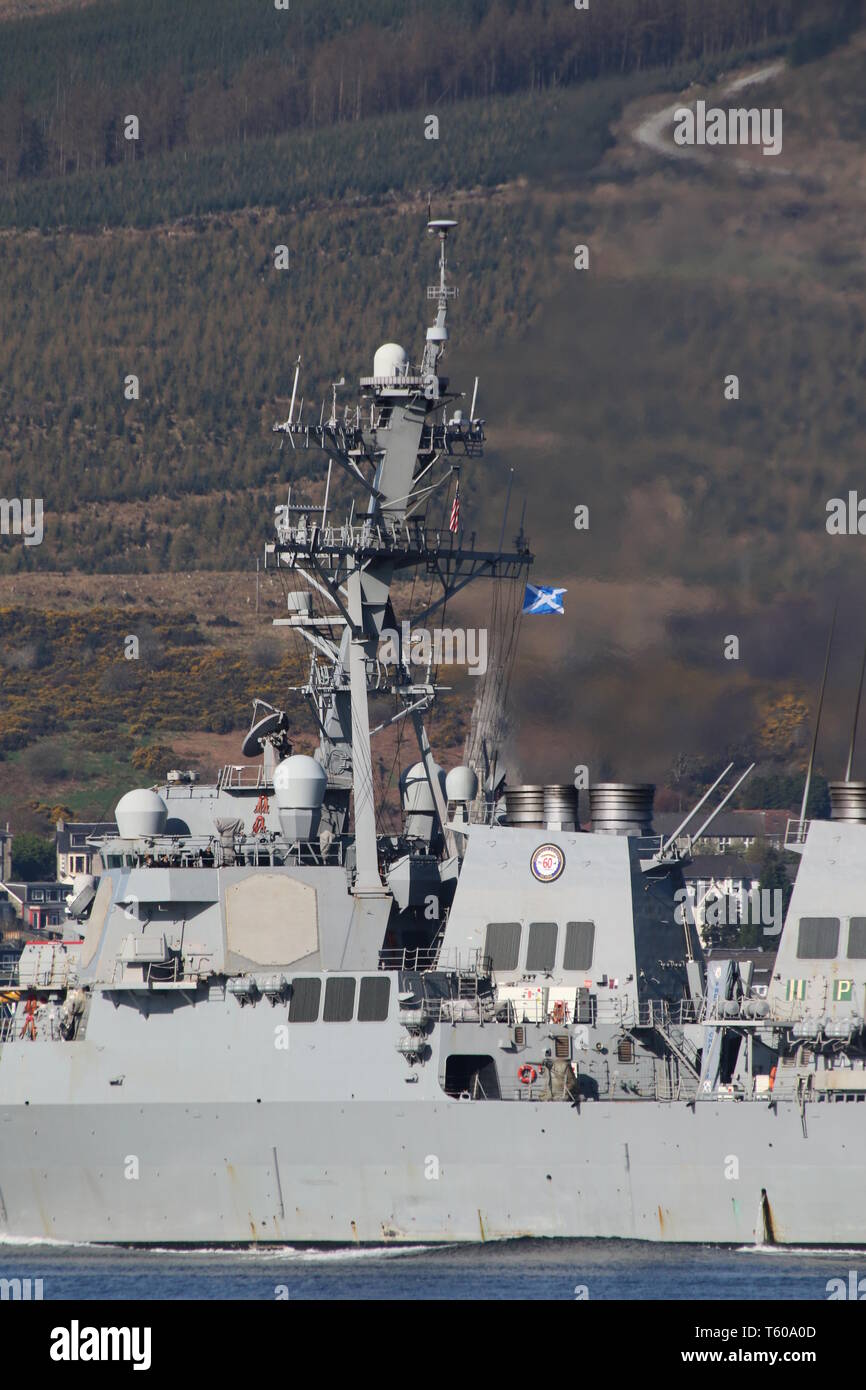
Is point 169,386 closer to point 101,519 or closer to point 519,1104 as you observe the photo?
point 101,519

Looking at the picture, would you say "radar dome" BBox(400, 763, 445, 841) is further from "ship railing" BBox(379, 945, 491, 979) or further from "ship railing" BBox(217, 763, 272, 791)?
"ship railing" BBox(217, 763, 272, 791)

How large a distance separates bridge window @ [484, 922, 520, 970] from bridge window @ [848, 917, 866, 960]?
15.8 feet

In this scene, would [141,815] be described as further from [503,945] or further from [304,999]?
[503,945]

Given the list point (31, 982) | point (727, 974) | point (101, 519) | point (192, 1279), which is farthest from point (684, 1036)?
point (101, 519)

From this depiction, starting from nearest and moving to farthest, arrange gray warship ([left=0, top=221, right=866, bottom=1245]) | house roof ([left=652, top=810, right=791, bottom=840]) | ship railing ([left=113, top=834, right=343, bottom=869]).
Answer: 1. gray warship ([left=0, top=221, right=866, bottom=1245])
2. ship railing ([left=113, top=834, right=343, bottom=869])
3. house roof ([left=652, top=810, right=791, bottom=840])

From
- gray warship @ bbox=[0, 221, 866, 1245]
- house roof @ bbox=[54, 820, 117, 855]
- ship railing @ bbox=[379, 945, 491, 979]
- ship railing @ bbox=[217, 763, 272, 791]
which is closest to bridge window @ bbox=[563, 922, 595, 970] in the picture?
gray warship @ bbox=[0, 221, 866, 1245]

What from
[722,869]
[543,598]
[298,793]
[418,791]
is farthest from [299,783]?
[722,869]

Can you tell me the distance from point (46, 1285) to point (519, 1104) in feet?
21.6

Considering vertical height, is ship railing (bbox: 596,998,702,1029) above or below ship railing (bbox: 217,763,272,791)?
below

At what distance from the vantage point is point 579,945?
32.4 metres

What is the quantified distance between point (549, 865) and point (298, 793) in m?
A: 3.80

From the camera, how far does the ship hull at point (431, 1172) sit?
29000mm

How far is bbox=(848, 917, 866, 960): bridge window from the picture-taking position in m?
30.8

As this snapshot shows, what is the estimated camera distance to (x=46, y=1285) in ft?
95.6
